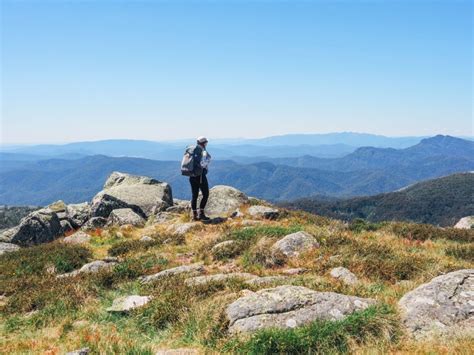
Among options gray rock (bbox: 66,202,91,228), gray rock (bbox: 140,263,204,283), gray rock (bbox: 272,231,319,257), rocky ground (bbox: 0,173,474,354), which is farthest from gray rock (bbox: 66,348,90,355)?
gray rock (bbox: 66,202,91,228)

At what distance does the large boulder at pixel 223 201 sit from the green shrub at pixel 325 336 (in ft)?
54.9

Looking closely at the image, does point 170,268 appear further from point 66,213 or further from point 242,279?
point 66,213

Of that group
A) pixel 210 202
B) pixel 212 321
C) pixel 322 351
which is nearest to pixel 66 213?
pixel 210 202

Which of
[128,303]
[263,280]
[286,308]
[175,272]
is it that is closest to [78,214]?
[175,272]

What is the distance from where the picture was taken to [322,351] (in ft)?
18.9

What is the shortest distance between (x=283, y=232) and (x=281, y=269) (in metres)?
3.80

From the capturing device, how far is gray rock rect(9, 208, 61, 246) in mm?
22156

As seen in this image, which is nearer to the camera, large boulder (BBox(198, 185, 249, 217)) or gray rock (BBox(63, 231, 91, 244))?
gray rock (BBox(63, 231, 91, 244))

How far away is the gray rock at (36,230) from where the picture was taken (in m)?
22.2

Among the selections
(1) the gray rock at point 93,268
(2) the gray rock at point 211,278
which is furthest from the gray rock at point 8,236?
(2) the gray rock at point 211,278

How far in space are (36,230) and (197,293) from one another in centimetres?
1777

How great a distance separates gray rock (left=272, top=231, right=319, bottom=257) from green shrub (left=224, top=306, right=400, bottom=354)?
5.86 m

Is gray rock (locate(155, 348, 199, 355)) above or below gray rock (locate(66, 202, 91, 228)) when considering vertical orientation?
above

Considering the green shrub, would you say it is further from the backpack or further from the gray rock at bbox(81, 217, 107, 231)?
the gray rock at bbox(81, 217, 107, 231)
